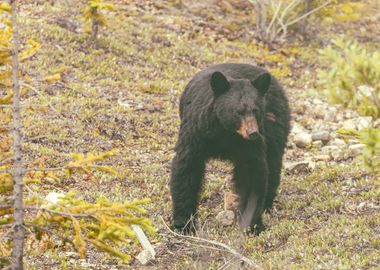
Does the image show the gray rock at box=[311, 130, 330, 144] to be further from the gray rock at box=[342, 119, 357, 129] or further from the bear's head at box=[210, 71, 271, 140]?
the bear's head at box=[210, 71, 271, 140]

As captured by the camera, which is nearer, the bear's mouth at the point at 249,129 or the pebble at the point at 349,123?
the bear's mouth at the point at 249,129

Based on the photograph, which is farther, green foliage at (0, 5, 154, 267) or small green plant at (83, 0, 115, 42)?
small green plant at (83, 0, 115, 42)

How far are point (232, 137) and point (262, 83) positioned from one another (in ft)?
2.22

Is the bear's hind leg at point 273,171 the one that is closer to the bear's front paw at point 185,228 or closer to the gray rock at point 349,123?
the bear's front paw at point 185,228

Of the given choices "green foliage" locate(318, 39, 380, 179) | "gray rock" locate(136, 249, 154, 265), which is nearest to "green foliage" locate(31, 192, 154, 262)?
"green foliage" locate(318, 39, 380, 179)

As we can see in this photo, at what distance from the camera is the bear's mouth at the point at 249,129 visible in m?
6.92

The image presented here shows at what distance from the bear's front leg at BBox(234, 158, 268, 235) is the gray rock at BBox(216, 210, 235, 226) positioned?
1.07 ft

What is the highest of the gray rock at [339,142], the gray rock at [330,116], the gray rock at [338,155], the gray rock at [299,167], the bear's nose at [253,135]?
the bear's nose at [253,135]

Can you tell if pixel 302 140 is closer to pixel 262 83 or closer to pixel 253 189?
pixel 253 189

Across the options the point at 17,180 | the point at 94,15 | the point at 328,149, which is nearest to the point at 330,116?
the point at 328,149

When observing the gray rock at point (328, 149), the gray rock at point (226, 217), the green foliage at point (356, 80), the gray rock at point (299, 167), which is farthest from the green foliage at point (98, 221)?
the gray rock at point (328, 149)

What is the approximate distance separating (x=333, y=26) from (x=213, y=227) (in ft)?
46.0

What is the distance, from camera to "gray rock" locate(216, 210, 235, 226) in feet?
26.9

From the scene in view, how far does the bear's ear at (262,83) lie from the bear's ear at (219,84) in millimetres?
312
